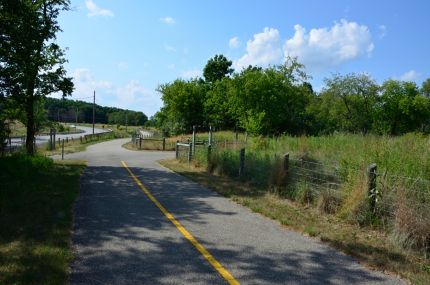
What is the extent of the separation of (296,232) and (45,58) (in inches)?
798

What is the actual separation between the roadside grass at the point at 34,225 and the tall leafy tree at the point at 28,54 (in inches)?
183

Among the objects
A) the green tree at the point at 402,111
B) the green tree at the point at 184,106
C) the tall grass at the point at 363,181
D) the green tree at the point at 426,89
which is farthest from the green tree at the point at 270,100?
the green tree at the point at 426,89

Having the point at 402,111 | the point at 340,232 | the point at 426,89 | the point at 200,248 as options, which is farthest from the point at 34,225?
the point at 426,89

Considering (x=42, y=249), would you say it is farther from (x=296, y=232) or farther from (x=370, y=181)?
(x=370, y=181)

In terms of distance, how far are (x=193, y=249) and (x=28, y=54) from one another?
16477 mm

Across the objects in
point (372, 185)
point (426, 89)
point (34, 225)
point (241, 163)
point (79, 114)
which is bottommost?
point (34, 225)

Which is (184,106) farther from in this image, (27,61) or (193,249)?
(193,249)

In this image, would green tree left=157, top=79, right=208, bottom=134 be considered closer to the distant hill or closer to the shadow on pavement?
the shadow on pavement

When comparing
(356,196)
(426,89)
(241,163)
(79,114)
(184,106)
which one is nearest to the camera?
(356,196)

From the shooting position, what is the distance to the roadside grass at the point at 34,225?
6184 mm

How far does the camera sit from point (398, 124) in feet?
221

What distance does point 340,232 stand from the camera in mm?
9227

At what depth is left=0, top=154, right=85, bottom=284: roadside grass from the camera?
6184 millimetres

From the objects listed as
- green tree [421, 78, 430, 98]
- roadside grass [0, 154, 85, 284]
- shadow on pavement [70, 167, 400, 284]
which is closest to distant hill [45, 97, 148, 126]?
green tree [421, 78, 430, 98]
